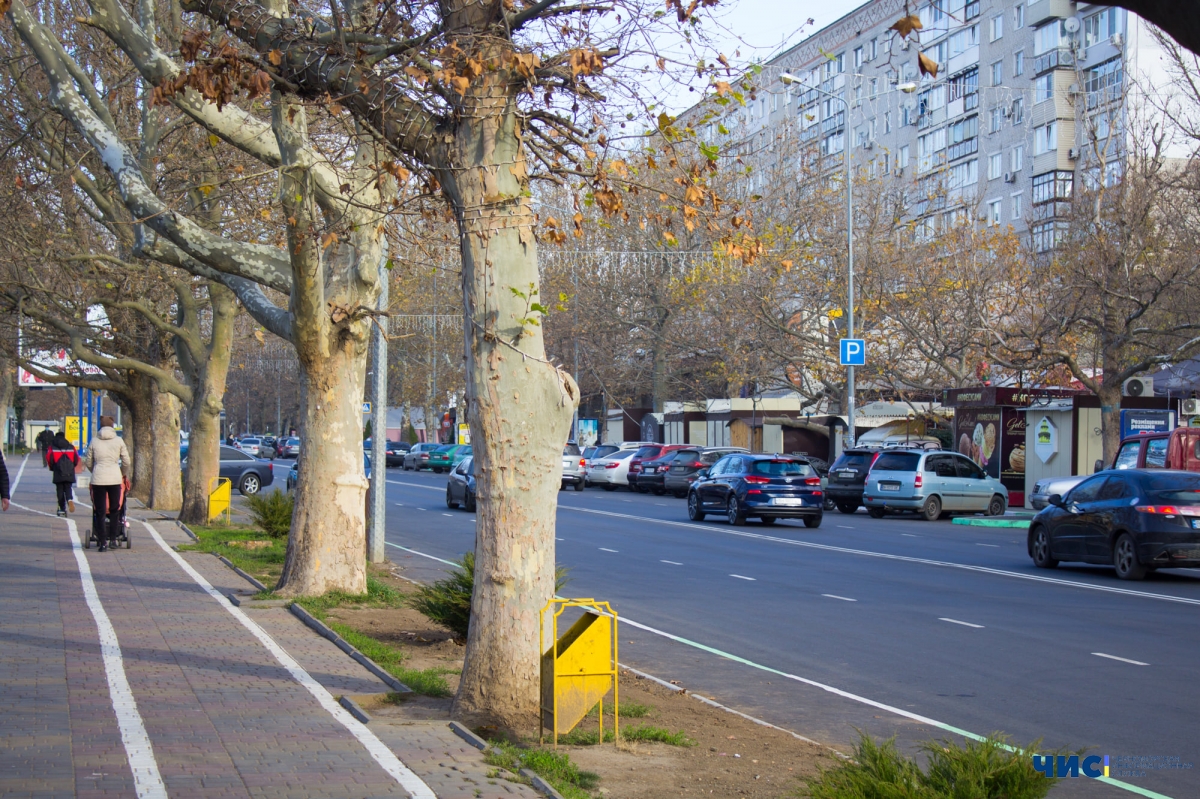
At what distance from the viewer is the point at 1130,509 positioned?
54.1 ft

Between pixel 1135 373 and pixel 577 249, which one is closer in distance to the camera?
pixel 1135 373

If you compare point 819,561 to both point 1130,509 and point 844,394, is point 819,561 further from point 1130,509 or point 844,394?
point 844,394

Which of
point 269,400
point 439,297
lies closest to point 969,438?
point 439,297

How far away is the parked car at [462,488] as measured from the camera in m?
31.4

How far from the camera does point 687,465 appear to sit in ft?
136

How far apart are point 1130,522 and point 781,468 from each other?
11395 mm

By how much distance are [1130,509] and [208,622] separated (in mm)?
11572

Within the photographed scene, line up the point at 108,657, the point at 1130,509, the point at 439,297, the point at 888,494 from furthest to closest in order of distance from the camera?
1. the point at 439,297
2. the point at 888,494
3. the point at 1130,509
4. the point at 108,657

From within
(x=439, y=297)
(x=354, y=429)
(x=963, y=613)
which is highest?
(x=439, y=297)

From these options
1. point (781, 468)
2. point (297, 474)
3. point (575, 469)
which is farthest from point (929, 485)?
point (297, 474)

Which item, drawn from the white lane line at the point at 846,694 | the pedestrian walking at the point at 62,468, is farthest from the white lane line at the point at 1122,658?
the pedestrian walking at the point at 62,468

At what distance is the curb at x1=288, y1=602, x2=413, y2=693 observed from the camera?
8734mm

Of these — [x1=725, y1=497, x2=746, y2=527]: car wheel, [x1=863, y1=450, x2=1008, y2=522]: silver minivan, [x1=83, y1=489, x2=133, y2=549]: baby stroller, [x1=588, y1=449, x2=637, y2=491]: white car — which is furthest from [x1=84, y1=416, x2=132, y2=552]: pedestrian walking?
[x1=588, y1=449, x2=637, y2=491]: white car

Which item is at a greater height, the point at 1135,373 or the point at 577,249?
the point at 577,249
